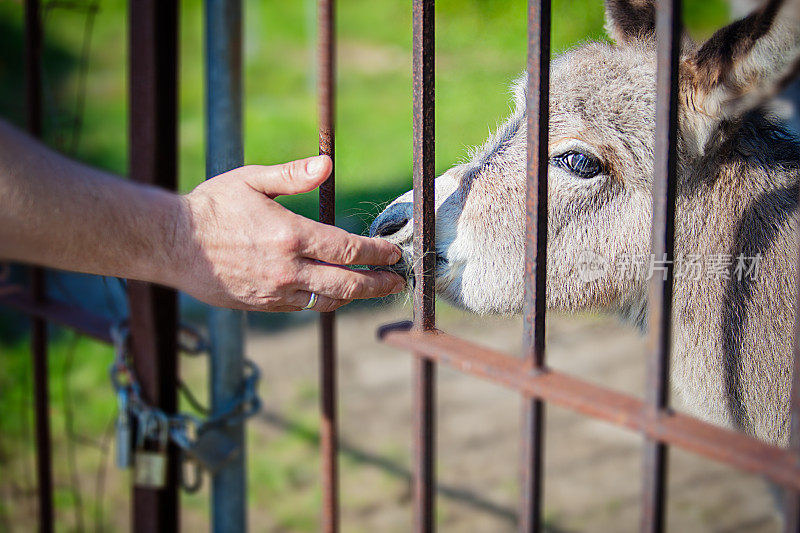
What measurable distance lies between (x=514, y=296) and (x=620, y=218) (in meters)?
0.40

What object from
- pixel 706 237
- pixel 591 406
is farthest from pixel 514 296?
pixel 591 406

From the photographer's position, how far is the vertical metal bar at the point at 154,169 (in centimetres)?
208

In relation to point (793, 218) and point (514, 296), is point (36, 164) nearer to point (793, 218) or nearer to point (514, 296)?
point (514, 296)

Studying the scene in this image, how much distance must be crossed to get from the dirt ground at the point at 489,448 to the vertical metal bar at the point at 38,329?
3.99ft

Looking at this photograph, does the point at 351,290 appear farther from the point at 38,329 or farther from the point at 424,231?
the point at 38,329

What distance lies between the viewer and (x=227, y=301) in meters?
1.55

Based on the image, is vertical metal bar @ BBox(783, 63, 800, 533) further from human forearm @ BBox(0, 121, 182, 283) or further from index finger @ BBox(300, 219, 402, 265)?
human forearm @ BBox(0, 121, 182, 283)

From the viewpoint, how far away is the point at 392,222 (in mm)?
1833

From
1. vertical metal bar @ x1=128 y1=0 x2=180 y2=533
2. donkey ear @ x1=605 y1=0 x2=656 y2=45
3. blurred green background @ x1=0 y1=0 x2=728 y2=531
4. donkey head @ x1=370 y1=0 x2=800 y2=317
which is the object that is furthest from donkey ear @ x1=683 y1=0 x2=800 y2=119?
vertical metal bar @ x1=128 y1=0 x2=180 y2=533

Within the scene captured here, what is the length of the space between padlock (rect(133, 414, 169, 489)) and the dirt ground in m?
1.51

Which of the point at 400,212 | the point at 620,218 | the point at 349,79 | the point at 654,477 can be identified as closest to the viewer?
the point at 654,477

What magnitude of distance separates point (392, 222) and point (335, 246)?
0.37 metres

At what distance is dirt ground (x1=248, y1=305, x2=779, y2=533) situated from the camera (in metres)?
3.63

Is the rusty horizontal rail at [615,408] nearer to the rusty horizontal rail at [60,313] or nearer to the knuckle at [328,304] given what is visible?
the knuckle at [328,304]
